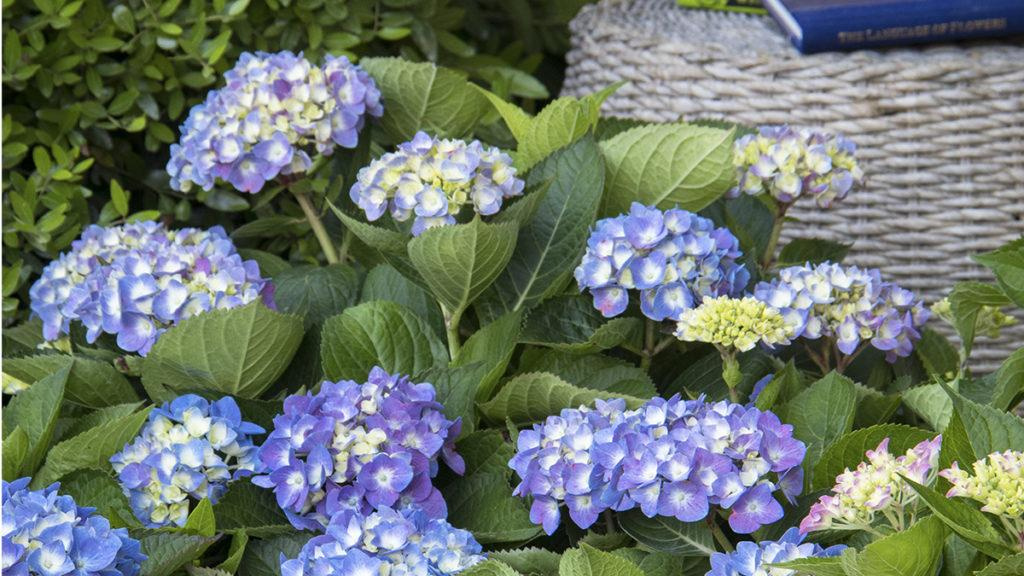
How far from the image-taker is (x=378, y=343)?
97 centimetres

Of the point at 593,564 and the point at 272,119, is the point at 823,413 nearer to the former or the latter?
the point at 593,564

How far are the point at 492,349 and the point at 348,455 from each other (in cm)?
19

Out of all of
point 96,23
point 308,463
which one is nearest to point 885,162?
point 96,23

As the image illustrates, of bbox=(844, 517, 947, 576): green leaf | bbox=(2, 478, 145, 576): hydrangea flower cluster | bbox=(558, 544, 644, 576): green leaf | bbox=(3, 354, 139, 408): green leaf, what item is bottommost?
bbox=(3, 354, 139, 408): green leaf

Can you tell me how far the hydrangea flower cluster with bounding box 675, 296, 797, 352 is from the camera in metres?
0.82

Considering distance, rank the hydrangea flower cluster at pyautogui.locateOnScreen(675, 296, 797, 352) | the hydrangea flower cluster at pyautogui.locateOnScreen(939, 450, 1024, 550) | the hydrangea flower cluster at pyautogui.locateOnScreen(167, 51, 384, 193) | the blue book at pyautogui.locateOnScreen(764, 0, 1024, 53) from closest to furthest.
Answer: the hydrangea flower cluster at pyautogui.locateOnScreen(939, 450, 1024, 550) < the hydrangea flower cluster at pyautogui.locateOnScreen(675, 296, 797, 352) < the hydrangea flower cluster at pyautogui.locateOnScreen(167, 51, 384, 193) < the blue book at pyautogui.locateOnScreen(764, 0, 1024, 53)

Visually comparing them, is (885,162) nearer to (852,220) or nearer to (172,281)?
(852,220)

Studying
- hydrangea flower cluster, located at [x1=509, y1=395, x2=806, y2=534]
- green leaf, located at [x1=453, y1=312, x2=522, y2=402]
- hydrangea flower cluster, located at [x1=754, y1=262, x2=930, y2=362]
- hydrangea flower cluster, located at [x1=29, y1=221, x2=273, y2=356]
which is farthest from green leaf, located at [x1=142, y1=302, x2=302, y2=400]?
hydrangea flower cluster, located at [x1=754, y1=262, x2=930, y2=362]

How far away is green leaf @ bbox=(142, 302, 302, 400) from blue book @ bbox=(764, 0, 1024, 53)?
1134 mm

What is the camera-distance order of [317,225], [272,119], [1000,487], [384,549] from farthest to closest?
[317,225] < [272,119] < [384,549] < [1000,487]

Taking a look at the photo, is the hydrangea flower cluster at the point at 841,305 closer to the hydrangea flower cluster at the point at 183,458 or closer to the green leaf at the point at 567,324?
the green leaf at the point at 567,324

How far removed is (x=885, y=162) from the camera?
1814 mm

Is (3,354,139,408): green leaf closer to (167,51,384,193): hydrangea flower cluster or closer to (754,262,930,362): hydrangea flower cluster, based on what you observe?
(167,51,384,193): hydrangea flower cluster

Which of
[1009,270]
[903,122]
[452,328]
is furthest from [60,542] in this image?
[903,122]
